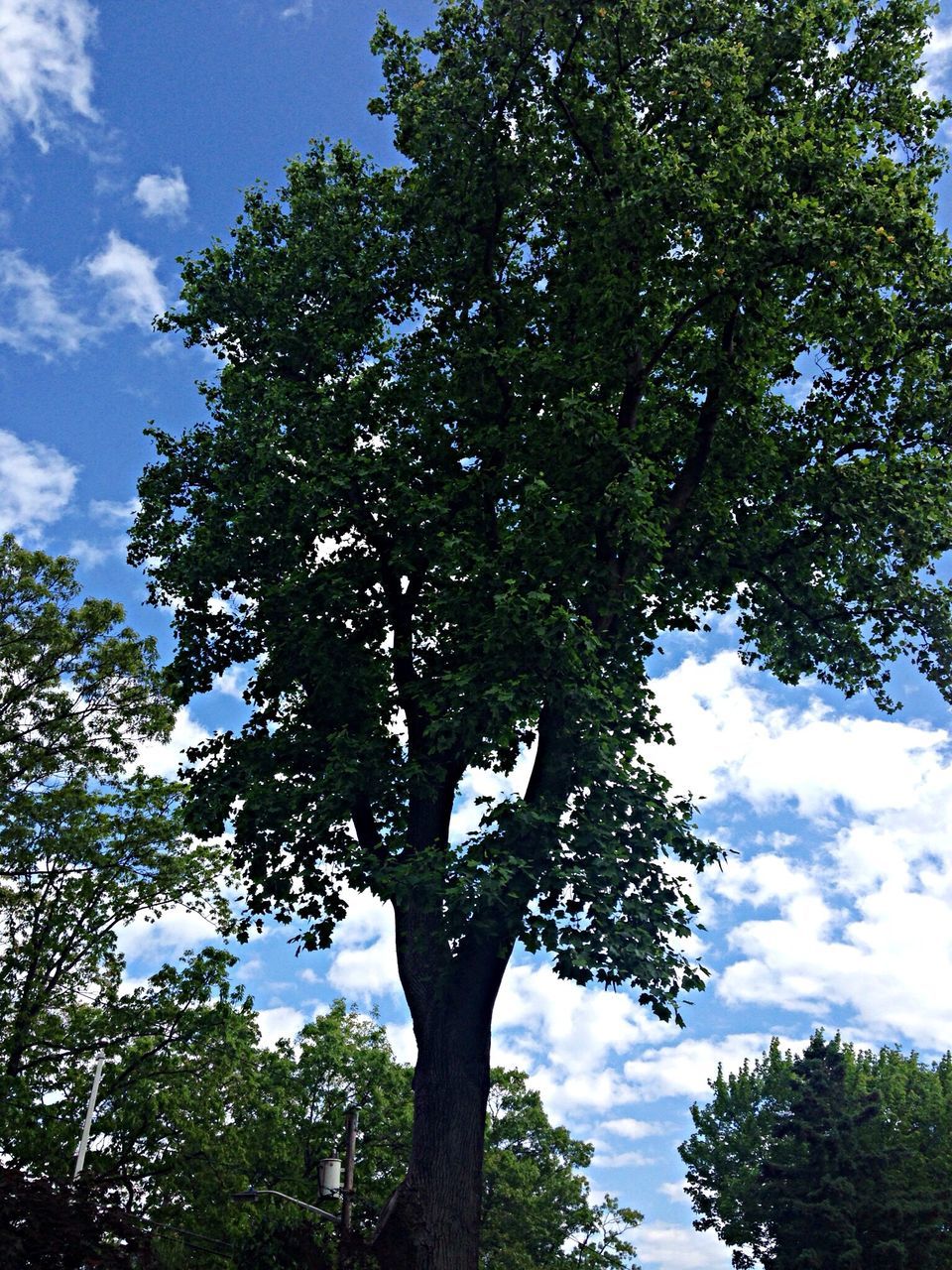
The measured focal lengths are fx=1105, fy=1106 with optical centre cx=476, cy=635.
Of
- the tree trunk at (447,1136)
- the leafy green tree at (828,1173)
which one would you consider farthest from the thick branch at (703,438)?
the leafy green tree at (828,1173)

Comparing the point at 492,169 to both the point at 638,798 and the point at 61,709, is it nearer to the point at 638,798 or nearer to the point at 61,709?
the point at 638,798

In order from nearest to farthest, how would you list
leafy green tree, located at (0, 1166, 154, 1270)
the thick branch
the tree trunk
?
leafy green tree, located at (0, 1166, 154, 1270) < the tree trunk < the thick branch

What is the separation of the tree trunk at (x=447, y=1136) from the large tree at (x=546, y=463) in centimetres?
4

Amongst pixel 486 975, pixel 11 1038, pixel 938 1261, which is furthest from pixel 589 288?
pixel 938 1261

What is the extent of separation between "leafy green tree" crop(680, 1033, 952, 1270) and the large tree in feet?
99.6

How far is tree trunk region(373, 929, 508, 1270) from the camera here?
13.3 meters

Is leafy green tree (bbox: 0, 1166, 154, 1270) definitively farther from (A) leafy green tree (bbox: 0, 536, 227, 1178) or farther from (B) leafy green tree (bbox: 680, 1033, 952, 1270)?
(B) leafy green tree (bbox: 680, 1033, 952, 1270)

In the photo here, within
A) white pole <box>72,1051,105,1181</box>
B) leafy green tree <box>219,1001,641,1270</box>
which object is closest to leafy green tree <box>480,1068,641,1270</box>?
leafy green tree <box>219,1001,641,1270</box>

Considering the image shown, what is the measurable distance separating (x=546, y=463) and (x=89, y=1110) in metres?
19.7

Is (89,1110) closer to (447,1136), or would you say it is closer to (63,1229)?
(447,1136)

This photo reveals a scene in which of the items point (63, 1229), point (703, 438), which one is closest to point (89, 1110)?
point (63, 1229)

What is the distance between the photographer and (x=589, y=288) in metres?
15.8

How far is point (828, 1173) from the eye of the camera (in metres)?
41.3

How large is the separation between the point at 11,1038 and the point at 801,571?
2011 cm
